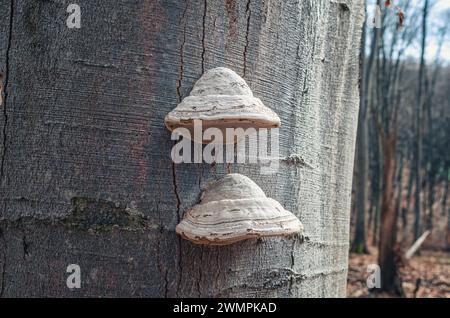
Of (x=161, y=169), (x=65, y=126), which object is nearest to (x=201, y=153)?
(x=161, y=169)

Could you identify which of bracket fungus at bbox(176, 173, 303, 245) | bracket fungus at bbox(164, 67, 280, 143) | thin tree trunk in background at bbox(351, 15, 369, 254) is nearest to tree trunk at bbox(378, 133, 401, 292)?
thin tree trunk in background at bbox(351, 15, 369, 254)

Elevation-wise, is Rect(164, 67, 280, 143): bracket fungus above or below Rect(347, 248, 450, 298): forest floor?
above

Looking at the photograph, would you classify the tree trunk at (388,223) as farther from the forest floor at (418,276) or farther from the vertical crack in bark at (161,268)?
the vertical crack in bark at (161,268)

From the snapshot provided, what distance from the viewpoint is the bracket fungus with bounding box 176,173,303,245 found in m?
1.24

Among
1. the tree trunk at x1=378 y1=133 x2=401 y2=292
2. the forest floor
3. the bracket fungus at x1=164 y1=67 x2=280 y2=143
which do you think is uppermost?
the bracket fungus at x1=164 y1=67 x2=280 y2=143

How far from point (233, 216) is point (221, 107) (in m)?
0.32

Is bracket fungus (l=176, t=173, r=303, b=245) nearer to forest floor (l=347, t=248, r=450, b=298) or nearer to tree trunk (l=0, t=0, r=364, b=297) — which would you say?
tree trunk (l=0, t=0, r=364, b=297)

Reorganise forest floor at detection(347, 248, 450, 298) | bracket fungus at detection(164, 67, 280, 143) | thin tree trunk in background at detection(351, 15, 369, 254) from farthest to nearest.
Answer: thin tree trunk in background at detection(351, 15, 369, 254) < forest floor at detection(347, 248, 450, 298) < bracket fungus at detection(164, 67, 280, 143)

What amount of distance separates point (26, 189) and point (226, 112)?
64 centimetres

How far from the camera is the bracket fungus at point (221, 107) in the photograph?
1.24 m

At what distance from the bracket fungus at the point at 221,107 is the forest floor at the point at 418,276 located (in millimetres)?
6643

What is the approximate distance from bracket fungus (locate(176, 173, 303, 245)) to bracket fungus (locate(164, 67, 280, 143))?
19cm

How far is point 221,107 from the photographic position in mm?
1267

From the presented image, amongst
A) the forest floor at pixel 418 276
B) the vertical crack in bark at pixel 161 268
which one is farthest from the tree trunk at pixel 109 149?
the forest floor at pixel 418 276
